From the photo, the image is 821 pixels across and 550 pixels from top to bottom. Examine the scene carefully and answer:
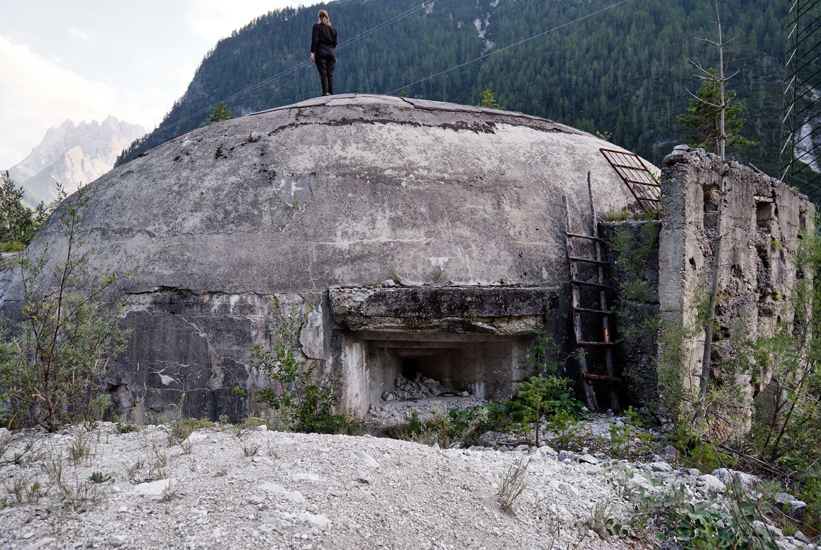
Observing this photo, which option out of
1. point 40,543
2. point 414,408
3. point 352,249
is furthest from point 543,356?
point 40,543

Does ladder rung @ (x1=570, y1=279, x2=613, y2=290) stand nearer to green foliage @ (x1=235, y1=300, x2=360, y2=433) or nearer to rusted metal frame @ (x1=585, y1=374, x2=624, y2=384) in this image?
rusted metal frame @ (x1=585, y1=374, x2=624, y2=384)

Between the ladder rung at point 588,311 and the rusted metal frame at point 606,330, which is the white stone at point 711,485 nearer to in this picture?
the rusted metal frame at point 606,330

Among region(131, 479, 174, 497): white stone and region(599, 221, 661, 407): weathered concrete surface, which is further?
region(599, 221, 661, 407): weathered concrete surface

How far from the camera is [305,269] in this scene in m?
4.52

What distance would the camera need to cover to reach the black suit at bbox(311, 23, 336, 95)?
657 cm

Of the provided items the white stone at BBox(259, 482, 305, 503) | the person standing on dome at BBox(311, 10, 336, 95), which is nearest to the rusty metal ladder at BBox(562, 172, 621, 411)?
the white stone at BBox(259, 482, 305, 503)

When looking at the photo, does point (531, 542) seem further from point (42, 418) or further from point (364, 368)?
point (42, 418)

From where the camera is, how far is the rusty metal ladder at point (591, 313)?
4.77 m

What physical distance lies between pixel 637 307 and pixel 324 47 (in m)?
4.99

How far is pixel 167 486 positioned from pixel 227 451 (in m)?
0.62

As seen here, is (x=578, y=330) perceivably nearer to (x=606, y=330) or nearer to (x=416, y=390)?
(x=606, y=330)

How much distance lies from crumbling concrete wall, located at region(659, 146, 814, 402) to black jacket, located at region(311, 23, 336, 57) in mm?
4467

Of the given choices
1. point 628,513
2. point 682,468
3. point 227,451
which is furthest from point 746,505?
point 227,451

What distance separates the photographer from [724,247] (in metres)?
4.70
